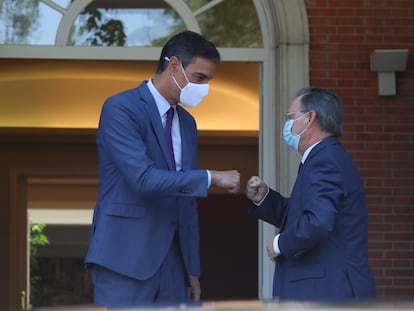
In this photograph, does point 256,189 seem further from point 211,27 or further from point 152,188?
point 211,27

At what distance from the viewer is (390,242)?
6859 mm

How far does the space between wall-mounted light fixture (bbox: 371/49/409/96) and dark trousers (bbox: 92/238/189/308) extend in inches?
121

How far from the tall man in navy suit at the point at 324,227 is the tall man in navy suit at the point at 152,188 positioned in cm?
30

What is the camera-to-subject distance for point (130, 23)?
23.0 ft

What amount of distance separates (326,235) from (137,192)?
0.77m

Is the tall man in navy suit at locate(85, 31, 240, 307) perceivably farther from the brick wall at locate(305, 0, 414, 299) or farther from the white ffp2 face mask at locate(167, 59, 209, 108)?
the brick wall at locate(305, 0, 414, 299)

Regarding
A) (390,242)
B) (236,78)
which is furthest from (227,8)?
(236,78)

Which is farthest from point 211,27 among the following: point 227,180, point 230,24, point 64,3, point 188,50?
point 227,180

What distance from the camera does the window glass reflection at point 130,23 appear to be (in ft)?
22.9

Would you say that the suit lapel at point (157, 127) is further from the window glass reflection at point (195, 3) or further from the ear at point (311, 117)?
the window glass reflection at point (195, 3)

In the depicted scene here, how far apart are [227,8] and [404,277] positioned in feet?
7.30

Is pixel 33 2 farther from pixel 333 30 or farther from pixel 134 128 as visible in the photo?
pixel 134 128

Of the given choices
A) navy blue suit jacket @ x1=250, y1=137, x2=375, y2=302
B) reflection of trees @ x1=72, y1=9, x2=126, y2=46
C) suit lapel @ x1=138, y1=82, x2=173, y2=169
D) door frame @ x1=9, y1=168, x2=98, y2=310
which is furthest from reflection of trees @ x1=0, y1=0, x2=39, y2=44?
door frame @ x1=9, y1=168, x2=98, y2=310

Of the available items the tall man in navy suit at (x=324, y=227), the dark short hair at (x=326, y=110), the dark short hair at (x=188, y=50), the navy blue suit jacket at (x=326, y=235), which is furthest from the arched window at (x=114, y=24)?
the navy blue suit jacket at (x=326, y=235)
